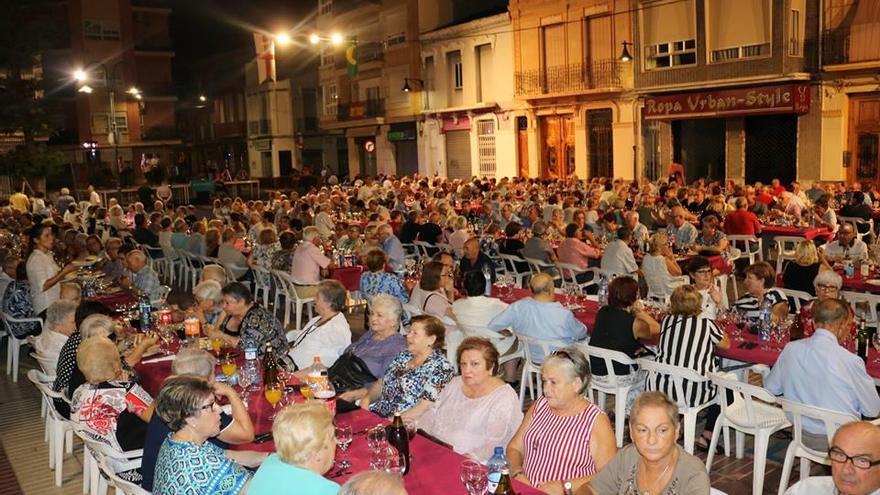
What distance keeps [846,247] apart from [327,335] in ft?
21.8

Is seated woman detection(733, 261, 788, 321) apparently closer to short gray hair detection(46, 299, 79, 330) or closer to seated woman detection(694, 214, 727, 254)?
seated woman detection(694, 214, 727, 254)

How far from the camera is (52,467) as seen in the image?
22.2 ft

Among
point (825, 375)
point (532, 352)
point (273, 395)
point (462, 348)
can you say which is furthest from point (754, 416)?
point (273, 395)

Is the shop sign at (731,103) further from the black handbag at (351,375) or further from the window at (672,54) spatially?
the black handbag at (351,375)

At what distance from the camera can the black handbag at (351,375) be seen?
5922mm

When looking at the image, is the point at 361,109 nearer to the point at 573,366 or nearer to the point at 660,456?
the point at 573,366

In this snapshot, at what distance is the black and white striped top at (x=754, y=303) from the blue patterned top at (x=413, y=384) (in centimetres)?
279

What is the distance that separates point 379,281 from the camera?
8.91 metres

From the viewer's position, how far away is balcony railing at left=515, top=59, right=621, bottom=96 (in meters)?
24.4

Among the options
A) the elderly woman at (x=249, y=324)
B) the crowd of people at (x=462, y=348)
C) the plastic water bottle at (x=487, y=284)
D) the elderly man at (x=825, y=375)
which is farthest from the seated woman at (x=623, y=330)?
the elderly woman at (x=249, y=324)

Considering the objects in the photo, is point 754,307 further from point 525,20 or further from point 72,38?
point 72,38

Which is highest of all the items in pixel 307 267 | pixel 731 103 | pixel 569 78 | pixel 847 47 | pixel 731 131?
pixel 569 78

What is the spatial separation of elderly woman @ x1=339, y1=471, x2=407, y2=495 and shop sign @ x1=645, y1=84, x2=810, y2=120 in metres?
19.5

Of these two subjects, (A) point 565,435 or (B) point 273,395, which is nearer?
(A) point 565,435
